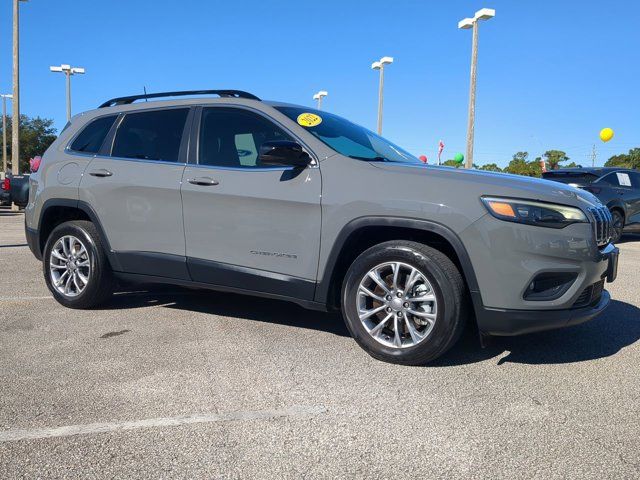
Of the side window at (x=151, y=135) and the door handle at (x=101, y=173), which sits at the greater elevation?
the side window at (x=151, y=135)

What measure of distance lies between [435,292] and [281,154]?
1.34 meters

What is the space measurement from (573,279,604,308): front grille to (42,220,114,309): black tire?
3.70 metres

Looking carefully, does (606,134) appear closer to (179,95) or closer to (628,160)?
(179,95)

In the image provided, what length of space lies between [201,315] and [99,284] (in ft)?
3.00

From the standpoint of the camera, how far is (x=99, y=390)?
10.2 feet

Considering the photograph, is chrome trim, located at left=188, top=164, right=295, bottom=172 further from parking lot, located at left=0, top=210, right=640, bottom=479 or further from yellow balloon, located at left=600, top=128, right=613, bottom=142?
yellow balloon, located at left=600, top=128, right=613, bottom=142

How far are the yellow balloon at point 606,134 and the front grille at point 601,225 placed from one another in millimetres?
22478

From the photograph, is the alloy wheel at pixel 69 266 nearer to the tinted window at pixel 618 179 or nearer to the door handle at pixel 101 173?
the door handle at pixel 101 173

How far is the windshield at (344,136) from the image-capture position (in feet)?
13.3

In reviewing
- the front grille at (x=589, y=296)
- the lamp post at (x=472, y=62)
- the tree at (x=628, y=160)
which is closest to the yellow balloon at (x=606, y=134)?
the lamp post at (x=472, y=62)

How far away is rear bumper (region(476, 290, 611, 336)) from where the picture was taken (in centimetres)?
325

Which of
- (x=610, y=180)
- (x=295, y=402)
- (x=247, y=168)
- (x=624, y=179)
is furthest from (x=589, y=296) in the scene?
(x=624, y=179)

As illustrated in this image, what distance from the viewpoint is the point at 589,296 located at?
3424mm

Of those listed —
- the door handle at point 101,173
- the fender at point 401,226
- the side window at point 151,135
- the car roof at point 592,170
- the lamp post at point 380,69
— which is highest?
the lamp post at point 380,69
